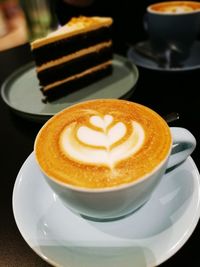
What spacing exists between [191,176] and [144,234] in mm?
172

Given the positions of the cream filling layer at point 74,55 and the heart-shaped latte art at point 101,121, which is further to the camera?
the cream filling layer at point 74,55

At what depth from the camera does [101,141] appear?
1.98 ft

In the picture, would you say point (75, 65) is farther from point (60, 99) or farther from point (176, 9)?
point (176, 9)

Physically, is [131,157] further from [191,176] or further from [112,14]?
[112,14]

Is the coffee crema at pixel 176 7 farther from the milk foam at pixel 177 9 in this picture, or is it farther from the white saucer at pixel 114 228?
the white saucer at pixel 114 228

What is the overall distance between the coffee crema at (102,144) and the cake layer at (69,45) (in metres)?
0.64

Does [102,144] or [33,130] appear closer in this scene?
[102,144]

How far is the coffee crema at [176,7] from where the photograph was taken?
130 centimetres

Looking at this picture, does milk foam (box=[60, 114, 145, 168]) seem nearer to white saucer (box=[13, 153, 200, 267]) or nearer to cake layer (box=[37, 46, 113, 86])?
white saucer (box=[13, 153, 200, 267])

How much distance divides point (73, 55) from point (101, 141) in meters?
0.86

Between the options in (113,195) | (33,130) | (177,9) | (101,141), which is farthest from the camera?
(177,9)

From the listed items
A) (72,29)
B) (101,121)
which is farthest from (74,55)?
(101,121)

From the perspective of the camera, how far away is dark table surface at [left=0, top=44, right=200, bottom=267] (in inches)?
23.0

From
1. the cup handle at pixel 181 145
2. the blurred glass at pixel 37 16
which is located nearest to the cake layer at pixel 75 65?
the cup handle at pixel 181 145
